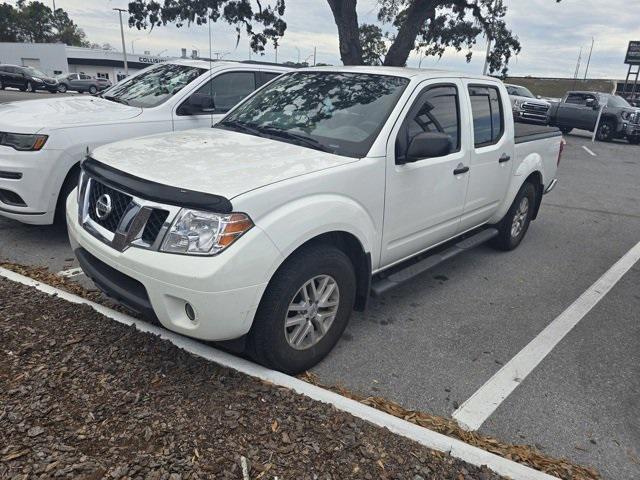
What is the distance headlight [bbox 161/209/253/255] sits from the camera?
8.25ft

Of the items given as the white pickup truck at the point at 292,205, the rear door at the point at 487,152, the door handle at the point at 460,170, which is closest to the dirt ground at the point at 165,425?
the white pickup truck at the point at 292,205

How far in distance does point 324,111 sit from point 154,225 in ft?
5.53

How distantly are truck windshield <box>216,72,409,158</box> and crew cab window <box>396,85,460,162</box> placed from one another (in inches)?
7.0

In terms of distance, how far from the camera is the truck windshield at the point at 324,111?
344cm

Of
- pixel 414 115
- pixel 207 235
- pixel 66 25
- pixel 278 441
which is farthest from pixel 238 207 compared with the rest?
pixel 66 25

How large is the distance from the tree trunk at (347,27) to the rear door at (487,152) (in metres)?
12.2

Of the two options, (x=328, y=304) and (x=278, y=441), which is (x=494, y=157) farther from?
(x=278, y=441)

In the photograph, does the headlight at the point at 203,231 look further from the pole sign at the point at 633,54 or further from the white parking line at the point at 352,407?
the pole sign at the point at 633,54

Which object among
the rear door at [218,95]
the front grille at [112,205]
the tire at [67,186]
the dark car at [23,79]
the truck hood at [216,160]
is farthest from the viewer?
the dark car at [23,79]

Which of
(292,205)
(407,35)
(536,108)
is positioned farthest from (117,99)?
(536,108)

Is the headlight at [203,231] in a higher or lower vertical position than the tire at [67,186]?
higher

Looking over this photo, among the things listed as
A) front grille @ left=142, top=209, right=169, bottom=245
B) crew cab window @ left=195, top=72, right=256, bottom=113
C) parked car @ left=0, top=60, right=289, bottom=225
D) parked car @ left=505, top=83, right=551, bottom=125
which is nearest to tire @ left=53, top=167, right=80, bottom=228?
parked car @ left=0, top=60, right=289, bottom=225

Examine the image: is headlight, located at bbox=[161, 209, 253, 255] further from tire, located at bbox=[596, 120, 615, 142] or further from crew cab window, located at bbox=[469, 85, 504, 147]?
tire, located at bbox=[596, 120, 615, 142]

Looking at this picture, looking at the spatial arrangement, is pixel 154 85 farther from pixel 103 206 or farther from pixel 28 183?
pixel 103 206
